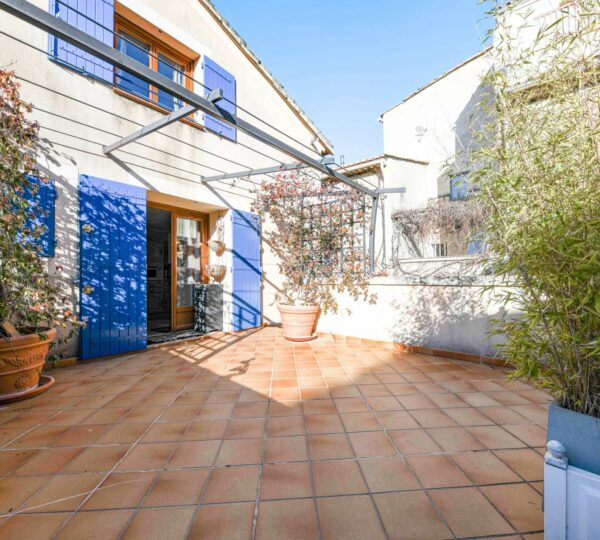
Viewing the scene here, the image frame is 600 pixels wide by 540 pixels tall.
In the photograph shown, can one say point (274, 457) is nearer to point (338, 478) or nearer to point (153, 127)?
point (338, 478)

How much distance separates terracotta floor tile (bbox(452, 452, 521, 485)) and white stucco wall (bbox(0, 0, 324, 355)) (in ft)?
12.4

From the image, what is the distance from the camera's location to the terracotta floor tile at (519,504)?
127cm

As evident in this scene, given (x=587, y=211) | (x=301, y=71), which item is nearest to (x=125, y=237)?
(x=587, y=211)

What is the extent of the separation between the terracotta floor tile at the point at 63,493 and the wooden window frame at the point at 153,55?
386 centimetres

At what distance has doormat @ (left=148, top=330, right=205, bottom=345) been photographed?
15.2 feet

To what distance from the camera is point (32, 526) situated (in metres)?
1.29

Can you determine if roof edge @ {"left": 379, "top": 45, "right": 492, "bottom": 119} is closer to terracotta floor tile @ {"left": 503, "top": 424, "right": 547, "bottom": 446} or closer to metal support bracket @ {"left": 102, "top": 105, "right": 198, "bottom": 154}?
metal support bracket @ {"left": 102, "top": 105, "right": 198, "bottom": 154}

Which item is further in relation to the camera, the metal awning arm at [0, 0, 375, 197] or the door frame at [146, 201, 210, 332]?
the door frame at [146, 201, 210, 332]

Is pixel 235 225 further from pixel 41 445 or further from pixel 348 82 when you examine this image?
pixel 348 82

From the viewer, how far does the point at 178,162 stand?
4500 millimetres

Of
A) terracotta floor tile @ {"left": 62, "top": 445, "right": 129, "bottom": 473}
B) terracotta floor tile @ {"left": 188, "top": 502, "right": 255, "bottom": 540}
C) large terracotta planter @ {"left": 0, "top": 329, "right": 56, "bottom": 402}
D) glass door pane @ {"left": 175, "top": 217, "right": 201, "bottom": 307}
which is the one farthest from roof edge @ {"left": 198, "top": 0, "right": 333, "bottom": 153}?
terracotta floor tile @ {"left": 188, "top": 502, "right": 255, "bottom": 540}

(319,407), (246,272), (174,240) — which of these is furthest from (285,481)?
(174,240)

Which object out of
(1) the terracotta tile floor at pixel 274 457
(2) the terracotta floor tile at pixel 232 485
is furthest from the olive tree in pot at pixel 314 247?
(2) the terracotta floor tile at pixel 232 485

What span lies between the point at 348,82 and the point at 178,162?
4.51 metres
